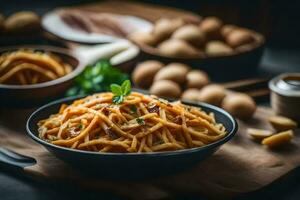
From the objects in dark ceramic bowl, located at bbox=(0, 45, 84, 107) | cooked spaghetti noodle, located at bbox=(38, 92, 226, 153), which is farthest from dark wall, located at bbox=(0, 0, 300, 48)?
cooked spaghetti noodle, located at bbox=(38, 92, 226, 153)

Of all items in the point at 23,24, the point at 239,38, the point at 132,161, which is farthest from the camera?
the point at 23,24

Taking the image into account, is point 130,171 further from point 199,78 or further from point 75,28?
point 75,28

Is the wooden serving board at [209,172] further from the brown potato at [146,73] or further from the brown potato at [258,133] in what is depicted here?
the brown potato at [146,73]

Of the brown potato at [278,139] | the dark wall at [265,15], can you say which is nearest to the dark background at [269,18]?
Answer: the dark wall at [265,15]

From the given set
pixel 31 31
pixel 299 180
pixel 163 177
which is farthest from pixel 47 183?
pixel 31 31

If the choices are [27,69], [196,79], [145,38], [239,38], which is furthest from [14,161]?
[239,38]

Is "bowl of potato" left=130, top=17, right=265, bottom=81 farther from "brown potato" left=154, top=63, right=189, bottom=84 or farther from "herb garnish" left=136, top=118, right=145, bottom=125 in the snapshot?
"herb garnish" left=136, top=118, right=145, bottom=125

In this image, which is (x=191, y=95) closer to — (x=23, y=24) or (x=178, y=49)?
(x=178, y=49)
